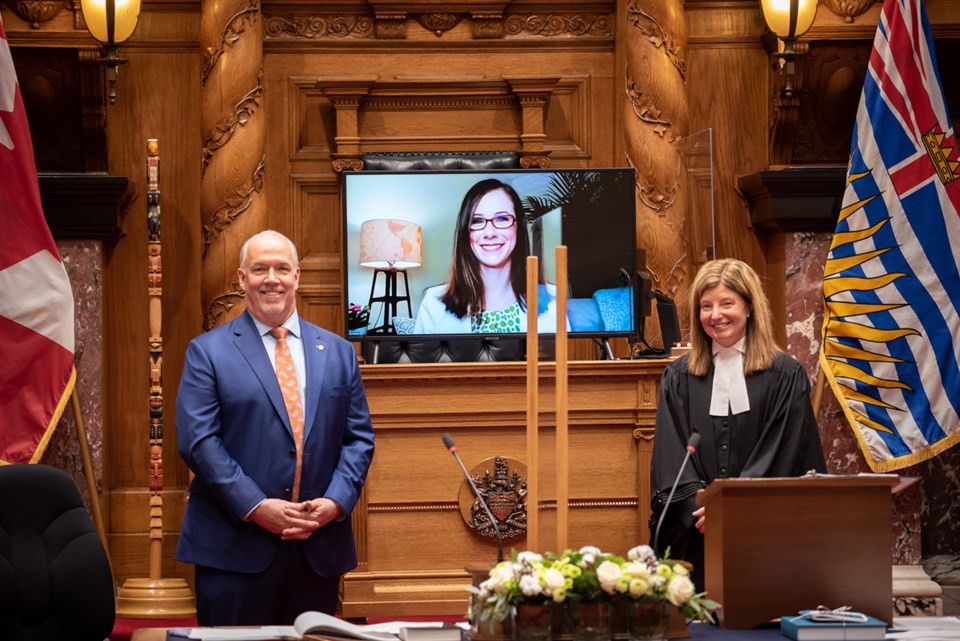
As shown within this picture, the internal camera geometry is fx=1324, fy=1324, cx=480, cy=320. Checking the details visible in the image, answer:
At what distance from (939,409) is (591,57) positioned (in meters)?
2.42

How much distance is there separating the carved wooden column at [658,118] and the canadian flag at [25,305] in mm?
2616

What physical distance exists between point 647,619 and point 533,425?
1.41 ft

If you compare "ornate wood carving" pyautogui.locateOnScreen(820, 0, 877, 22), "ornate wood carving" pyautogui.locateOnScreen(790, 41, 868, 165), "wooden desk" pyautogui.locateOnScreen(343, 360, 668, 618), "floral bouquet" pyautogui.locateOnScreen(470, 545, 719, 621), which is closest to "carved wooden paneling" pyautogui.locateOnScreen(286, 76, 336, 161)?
"wooden desk" pyautogui.locateOnScreen(343, 360, 668, 618)

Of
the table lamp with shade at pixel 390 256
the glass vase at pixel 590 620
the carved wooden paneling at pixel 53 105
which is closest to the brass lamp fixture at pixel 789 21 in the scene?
the table lamp with shade at pixel 390 256

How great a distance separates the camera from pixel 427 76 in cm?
648

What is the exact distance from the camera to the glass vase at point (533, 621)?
2.49 m

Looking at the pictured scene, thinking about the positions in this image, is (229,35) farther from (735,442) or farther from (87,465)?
(735,442)

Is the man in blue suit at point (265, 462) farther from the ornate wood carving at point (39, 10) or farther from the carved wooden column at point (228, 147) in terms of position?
the ornate wood carving at point (39, 10)

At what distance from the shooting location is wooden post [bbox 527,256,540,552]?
8.30 ft

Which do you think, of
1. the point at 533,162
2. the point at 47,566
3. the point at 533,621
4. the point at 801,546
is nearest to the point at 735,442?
the point at 801,546

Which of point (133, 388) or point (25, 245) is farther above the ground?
point (25, 245)

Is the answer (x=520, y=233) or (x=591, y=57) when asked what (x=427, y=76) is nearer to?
(x=591, y=57)

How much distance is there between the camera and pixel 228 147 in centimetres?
601

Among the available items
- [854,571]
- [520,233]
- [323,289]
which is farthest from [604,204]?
[854,571]
